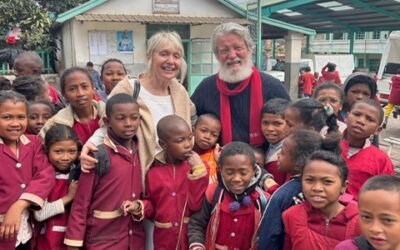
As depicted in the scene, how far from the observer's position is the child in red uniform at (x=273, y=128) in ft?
9.48

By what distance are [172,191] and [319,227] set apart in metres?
0.97

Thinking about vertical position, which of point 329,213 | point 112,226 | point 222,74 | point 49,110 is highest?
point 222,74

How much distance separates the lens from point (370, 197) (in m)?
1.77

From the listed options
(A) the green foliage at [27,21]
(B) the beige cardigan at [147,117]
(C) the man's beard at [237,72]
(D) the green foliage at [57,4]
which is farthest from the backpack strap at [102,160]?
(D) the green foliage at [57,4]

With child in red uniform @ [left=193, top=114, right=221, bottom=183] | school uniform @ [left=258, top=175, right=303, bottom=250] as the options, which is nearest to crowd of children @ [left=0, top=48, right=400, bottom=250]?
school uniform @ [left=258, top=175, right=303, bottom=250]

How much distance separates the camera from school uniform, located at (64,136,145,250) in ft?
8.06

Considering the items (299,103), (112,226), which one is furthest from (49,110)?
(299,103)

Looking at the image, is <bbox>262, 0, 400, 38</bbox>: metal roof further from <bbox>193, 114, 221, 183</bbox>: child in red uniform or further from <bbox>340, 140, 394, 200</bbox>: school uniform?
<bbox>340, 140, 394, 200</bbox>: school uniform

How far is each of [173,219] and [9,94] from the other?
1278 mm

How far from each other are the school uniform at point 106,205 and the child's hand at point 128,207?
3 centimetres

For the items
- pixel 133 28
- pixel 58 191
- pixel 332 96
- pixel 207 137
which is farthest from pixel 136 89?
pixel 133 28

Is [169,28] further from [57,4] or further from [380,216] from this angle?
[380,216]

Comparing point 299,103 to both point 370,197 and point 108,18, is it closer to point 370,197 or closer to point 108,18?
point 370,197

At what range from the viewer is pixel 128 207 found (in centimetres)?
253
